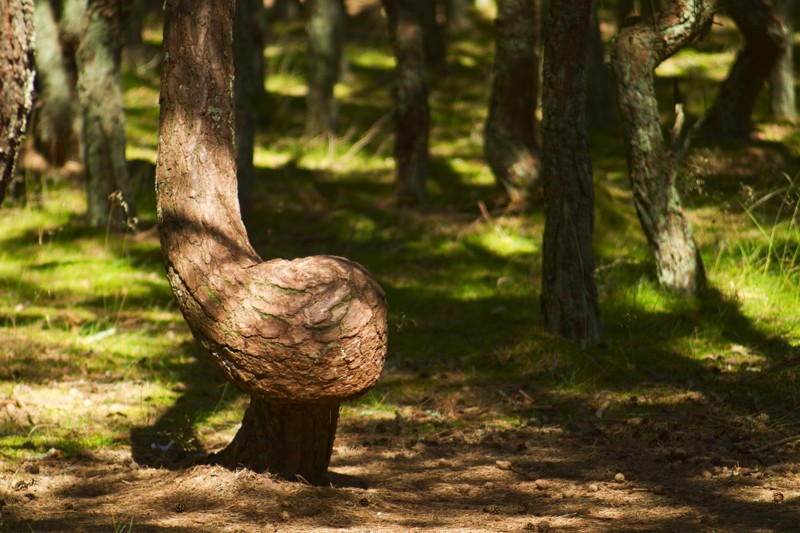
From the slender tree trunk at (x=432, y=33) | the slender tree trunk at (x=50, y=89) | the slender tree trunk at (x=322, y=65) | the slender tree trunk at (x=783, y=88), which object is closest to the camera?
the slender tree trunk at (x=50, y=89)

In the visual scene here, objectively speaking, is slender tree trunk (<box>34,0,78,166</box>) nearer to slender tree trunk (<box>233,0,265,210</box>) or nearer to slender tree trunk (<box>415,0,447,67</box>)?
slender tree trunk (<box>233,0,265,210</box>)

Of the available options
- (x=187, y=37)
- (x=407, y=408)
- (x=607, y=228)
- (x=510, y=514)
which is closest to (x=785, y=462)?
(x=510, y=514)

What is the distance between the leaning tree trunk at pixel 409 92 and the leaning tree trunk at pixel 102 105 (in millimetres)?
3209

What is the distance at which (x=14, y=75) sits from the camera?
4258 millimetres

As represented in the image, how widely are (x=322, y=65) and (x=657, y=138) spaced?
7.30 metres

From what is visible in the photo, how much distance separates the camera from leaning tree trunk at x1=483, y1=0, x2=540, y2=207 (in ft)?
33.8

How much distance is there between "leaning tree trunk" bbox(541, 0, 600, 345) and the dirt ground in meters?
0.89

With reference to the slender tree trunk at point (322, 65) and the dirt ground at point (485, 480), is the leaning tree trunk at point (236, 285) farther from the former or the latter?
the slender tree trunk at point (322, 65)

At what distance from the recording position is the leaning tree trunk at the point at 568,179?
701cm

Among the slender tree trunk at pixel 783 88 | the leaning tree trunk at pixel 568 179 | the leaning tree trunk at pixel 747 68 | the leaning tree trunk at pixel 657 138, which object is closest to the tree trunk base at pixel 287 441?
the leaning tree trunk at pixel 568 179

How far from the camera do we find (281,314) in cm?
422

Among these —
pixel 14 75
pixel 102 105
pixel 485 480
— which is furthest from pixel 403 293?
pixel 14 75

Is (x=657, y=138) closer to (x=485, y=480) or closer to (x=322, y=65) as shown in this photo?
(x=485, y=480)

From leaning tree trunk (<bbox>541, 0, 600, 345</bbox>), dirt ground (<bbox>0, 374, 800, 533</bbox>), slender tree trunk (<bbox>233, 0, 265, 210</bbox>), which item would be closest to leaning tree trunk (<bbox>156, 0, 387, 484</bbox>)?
dirt ground (<bbox>0, 374, 800, 533</bbox>)
